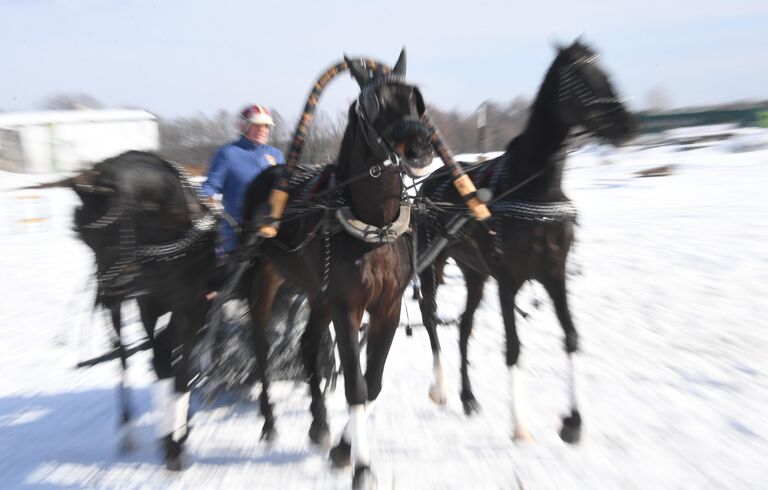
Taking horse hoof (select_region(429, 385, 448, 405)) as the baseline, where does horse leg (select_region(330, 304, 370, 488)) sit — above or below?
above

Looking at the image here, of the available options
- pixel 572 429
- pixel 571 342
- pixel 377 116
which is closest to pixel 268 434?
pixel 572 429

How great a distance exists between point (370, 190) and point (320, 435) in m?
1.94

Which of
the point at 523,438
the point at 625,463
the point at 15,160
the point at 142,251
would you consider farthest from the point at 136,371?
the point at 15,160

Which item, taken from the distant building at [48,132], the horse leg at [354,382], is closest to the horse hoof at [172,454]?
the horse leg at [354,382]

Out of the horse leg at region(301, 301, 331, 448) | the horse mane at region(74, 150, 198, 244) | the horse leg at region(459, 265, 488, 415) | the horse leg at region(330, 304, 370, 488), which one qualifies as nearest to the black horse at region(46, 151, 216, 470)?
the horse mane at region(74, 150, 198, 244)

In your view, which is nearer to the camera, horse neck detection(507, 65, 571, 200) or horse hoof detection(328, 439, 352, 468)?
horse hoof detection(328, 439, 352, 468)

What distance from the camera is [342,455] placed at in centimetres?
410

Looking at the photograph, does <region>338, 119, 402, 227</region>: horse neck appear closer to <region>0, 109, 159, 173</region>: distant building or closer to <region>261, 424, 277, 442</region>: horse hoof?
<region>261, 424, 277, 442</region>: horse hoof

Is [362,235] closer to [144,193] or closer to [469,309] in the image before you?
[144,193]

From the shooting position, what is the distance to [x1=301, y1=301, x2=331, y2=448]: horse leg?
450cm

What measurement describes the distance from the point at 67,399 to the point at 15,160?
3927 cm

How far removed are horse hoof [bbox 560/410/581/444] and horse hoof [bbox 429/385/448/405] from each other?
1.18 meters

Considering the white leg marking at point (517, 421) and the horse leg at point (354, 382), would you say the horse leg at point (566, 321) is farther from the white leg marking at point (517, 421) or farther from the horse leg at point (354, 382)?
the horse leg at point (354, 382)

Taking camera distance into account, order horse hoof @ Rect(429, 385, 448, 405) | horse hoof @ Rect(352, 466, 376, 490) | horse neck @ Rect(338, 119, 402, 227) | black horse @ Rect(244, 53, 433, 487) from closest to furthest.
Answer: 1. black horse @ Rect(244, 53, 433, 487)
2. horse neck @ Rect(338, 119, 402, 227)
3. horse hoof @ Rect(352, 466, 376, 490)
4. horse hoof @ Rect(429, 385, 448, 405)
